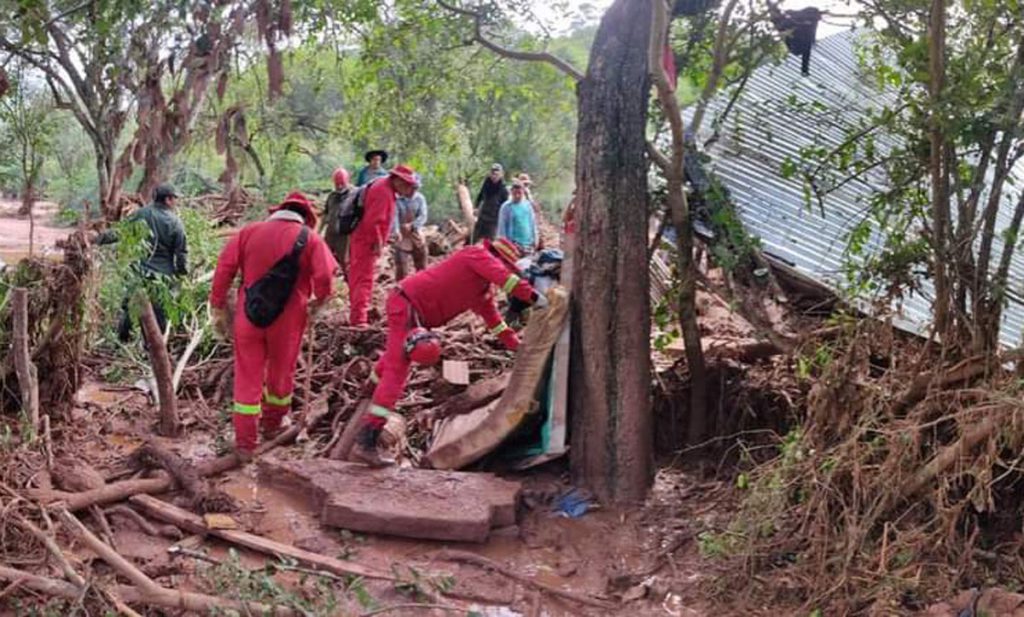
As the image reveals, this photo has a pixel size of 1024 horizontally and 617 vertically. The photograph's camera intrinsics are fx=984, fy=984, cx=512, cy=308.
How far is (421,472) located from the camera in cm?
639

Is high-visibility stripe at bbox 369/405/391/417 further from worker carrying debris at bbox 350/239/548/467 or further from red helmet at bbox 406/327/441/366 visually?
red helmet at bbox 406/327/441/366

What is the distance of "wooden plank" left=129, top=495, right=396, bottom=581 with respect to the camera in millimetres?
5285

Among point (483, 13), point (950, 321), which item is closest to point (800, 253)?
point (950, 321)

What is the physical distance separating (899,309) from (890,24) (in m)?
1.76

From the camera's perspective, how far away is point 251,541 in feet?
18.0

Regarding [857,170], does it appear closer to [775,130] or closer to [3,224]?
[775,130]

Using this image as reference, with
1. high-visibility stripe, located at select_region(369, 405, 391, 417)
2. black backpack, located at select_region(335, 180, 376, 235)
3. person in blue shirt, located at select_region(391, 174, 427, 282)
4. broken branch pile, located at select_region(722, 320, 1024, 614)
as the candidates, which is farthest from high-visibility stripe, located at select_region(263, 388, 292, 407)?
person in blue shirt, located at select_region(391, 174, 427, 282)

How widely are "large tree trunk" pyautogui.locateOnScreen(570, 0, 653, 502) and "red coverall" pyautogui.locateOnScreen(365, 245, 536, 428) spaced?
610 mm

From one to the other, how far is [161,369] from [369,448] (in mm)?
1772

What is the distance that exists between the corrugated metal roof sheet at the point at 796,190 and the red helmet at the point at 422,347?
2.34 metres

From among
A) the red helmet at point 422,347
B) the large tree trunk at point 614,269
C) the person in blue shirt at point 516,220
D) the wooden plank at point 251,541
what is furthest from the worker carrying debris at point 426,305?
the person in blue shirt at point 516,220

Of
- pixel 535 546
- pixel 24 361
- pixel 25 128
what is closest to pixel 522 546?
pixel 535 546

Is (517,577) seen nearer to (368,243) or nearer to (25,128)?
(368,243)

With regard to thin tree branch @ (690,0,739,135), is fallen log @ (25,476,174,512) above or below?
below
